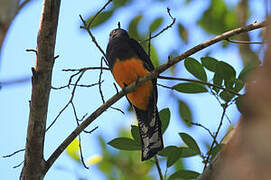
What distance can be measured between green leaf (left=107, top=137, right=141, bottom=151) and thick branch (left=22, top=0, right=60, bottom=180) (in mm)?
652

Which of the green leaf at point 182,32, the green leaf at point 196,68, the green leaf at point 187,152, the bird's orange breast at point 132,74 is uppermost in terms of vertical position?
the green leaf at point 182,32

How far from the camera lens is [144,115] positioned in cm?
457

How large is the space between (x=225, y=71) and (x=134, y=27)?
224cm

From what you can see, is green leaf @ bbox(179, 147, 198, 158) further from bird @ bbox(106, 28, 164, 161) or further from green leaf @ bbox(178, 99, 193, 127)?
green leaf @ bbox(178, 99, 193, 127)

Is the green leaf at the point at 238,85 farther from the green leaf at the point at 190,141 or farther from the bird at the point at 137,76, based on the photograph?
the bird at the point at 137,76

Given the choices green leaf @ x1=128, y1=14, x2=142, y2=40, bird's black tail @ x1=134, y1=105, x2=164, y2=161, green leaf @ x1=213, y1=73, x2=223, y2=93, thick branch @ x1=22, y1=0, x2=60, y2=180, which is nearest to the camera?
thick branch @ x1=22, y1=0, x2=60, y2=180

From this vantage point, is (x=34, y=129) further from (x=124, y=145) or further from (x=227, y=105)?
(x=227, y=105)

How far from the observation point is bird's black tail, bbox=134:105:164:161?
11.8 feet

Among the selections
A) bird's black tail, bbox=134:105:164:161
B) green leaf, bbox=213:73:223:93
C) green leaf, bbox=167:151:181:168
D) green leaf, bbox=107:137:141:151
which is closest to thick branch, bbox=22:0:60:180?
green leaf, bbox=107:137:141:151

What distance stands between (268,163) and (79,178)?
9.42ft

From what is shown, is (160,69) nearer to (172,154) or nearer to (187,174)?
(172,154)

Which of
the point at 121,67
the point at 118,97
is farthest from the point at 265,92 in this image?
the point at 121,67

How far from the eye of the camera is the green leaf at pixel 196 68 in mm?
3189

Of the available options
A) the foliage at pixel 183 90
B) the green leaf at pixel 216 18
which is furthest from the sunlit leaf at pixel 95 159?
the green leaf at pixel 216 18
